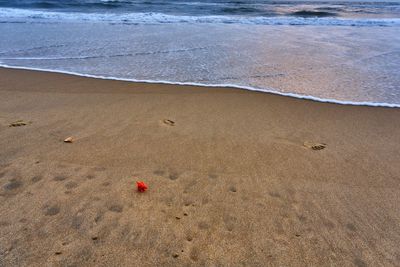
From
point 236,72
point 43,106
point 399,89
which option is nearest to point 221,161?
point 43,106

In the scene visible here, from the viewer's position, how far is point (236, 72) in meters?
6.39

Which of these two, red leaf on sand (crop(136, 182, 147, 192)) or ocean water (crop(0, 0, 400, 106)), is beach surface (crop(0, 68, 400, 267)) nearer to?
red leaf on sand (crop(136, 182, 147, 192))

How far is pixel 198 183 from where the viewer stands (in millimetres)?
2912

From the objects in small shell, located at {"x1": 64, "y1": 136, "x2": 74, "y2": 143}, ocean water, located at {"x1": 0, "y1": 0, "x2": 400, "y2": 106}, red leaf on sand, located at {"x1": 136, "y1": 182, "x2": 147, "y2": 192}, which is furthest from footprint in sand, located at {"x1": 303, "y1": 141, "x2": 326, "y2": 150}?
small shell, located at {"x1": 64, "y1": 136, "x2": 74, "y2": 143}

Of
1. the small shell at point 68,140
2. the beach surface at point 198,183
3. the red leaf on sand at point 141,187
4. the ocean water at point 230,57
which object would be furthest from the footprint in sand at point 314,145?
the small shell at point 68,140

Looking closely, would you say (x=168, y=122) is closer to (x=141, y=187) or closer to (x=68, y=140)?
(x=68, y=140)

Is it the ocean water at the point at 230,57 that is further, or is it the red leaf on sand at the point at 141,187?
the ocean water at the point at 230,57

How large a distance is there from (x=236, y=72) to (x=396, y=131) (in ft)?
10.0

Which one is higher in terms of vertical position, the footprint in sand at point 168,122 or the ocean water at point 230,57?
the ocean water at point 230,57

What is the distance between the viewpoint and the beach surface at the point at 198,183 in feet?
7.22

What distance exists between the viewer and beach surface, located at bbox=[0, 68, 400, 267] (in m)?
2.20

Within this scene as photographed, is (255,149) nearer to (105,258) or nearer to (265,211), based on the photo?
(265,211)

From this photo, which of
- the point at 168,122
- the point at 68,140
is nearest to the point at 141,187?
the point at 68,140

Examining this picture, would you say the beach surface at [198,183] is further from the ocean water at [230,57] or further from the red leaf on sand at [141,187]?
the ocean water at [230,57]
